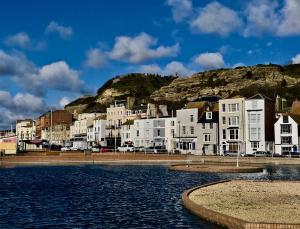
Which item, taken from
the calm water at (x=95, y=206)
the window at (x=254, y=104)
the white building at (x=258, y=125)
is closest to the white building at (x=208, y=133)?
the white building at (x=258, y=125)

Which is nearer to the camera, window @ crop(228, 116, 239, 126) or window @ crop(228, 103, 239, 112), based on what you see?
window @ crop(228, 116, 239, 126)

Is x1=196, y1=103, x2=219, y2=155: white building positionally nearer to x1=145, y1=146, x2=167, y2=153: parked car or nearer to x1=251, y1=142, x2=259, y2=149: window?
x1=251, y1=142, x2=259, y2=149: window

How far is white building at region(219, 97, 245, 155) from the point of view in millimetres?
123375

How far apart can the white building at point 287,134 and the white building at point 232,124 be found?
989 centimetres

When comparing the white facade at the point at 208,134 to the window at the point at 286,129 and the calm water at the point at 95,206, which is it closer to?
the window at the point at 286,129

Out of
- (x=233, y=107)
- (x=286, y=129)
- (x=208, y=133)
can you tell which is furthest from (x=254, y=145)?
(x=208, y=133)

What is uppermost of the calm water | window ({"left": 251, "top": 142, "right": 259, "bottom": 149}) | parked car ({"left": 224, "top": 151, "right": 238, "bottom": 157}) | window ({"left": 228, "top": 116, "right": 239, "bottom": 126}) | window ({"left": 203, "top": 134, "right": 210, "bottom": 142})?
window ({"left": 228, "top": 116, "right": 239, "bottom": 126})

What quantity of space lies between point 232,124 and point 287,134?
50.9ft

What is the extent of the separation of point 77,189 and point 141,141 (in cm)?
10062

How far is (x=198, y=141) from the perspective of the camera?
13275cm

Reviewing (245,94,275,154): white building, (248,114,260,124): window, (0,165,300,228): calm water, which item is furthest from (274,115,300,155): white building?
(0,165,300,228): calm water

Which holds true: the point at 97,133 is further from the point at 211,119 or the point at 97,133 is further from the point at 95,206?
the point at 95,206

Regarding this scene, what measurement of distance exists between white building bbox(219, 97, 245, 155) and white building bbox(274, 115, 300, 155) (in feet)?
32.4

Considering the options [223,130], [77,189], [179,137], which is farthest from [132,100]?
[77,189]
